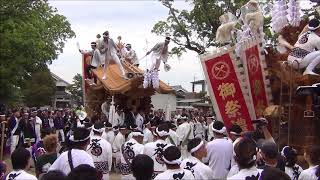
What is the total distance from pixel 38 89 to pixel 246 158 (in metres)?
38.7

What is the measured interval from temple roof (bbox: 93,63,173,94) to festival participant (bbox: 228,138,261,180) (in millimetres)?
11345

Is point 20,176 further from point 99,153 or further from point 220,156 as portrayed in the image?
point 220,156

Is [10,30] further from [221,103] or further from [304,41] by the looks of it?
[304,41]

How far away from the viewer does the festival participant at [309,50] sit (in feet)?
29.3

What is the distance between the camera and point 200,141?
5887 mm

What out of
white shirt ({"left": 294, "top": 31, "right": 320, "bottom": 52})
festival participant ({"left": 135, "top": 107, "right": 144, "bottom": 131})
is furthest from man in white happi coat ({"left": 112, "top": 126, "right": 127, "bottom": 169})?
white shirt ({"left": 294, "top": 31, "right": 320, "bottom": 52})

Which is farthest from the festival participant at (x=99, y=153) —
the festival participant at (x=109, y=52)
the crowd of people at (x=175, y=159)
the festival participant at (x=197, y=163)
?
the festival participant at (x=109, y=52)

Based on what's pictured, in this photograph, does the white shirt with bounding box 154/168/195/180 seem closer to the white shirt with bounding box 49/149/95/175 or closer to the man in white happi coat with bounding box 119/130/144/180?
the white shirt with bounding box 49/149/95/175

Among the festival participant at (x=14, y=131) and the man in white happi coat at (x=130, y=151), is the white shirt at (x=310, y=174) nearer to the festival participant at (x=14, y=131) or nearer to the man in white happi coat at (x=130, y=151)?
the man in white happi coat at (x=130, y=151)

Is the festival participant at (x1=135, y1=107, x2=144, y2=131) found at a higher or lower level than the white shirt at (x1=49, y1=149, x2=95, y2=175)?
higher

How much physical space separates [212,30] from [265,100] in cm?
1685

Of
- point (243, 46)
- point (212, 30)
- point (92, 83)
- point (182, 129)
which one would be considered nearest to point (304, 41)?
point (243, 46)

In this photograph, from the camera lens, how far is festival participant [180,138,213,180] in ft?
18.2

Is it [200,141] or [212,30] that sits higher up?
[212,30]
